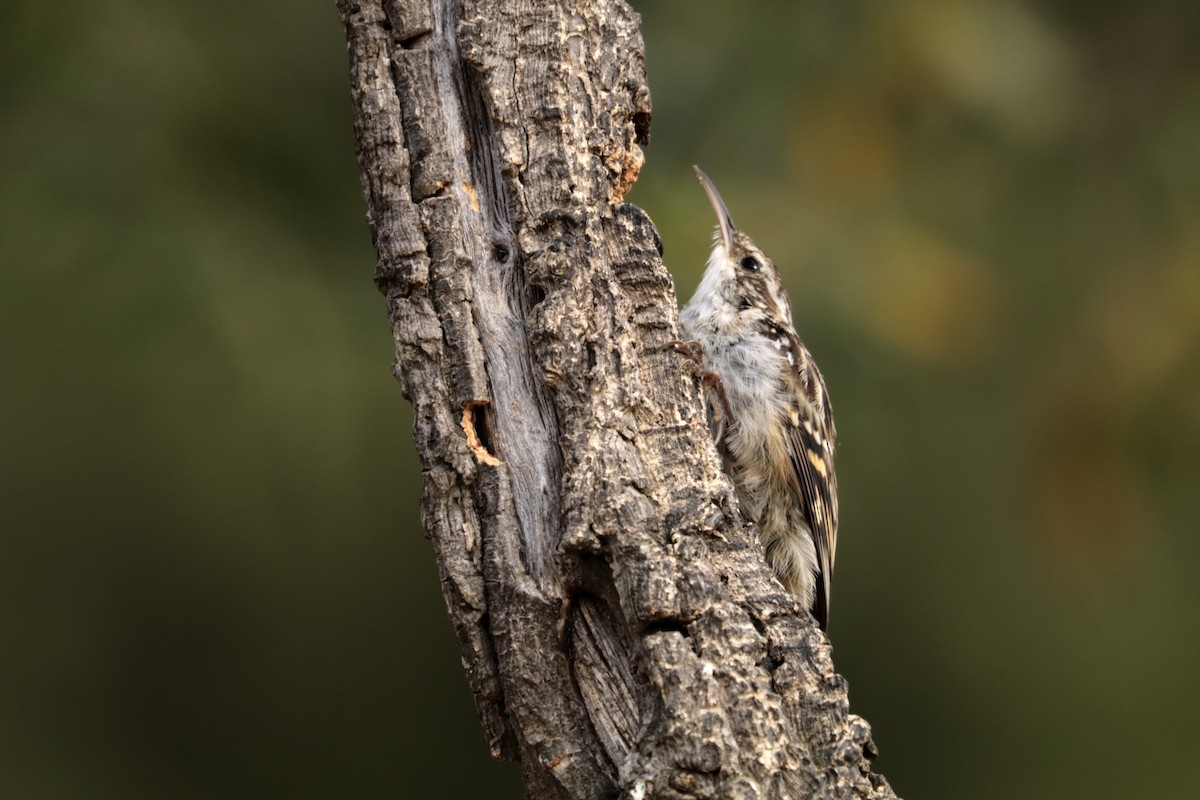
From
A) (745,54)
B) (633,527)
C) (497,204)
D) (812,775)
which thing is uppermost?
(745,54)

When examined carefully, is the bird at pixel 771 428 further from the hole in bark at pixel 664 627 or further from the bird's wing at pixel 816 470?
the hole in bark at pixel 664 627

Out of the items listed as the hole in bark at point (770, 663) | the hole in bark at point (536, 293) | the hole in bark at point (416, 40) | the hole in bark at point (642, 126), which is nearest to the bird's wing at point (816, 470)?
the hole in bark at point (642, 126)

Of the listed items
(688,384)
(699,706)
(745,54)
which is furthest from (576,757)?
(745,54)

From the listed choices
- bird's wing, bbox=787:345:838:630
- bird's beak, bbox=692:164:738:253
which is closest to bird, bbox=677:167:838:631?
bird's wing, bbox=787:345:838:630

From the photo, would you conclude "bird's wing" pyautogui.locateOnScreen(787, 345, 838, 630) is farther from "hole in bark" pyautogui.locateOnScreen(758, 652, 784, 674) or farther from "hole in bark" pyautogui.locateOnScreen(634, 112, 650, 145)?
"hole in bark" pyautogui.locateOnScreen(758, 652, 784, 674)

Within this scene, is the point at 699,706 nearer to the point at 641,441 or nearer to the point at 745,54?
the point at 641,441

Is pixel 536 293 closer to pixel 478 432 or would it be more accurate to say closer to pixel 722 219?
pixel 478 432

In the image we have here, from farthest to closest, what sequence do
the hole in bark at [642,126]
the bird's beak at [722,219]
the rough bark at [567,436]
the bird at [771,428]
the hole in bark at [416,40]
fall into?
the bird's beak at [722,219]
the bird at [771,428]
the hole in bark at [642,126]
the hole in bark at [416,40]
the rough bark at [567,436]
